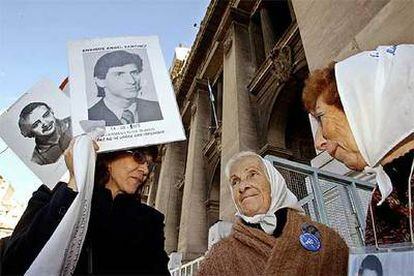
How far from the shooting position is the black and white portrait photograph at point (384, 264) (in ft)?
2.26

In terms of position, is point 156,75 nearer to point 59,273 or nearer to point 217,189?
point 59,273

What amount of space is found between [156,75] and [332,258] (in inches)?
49.1

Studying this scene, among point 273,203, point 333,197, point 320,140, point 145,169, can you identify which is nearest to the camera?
point 145,169

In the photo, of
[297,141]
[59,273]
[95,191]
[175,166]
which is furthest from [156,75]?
[175,166]

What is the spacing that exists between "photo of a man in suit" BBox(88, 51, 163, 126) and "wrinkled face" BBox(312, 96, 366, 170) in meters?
0.76

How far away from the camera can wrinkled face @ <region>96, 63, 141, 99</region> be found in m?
1.29

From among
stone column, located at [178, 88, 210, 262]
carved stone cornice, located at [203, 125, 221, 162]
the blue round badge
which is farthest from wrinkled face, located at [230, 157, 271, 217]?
carved stone cornice, located at [203, 125, 221, 162]

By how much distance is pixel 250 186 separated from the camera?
1908 mm

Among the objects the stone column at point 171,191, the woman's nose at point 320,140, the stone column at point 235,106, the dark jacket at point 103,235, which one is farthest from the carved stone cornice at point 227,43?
the dark jacket at point 103,235

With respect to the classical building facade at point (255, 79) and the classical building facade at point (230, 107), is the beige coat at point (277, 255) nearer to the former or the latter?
the classical building facade at point (255, 79)

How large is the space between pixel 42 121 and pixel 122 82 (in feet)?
1.19

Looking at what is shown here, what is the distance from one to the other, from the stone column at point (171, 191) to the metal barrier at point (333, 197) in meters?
10.8

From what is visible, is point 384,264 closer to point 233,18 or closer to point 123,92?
point 123,92

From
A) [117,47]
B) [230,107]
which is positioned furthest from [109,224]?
[230,107]
